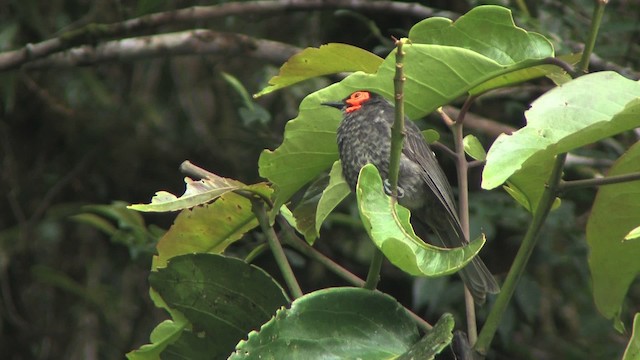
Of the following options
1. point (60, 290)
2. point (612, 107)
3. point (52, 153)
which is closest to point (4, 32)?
point (52, 153)

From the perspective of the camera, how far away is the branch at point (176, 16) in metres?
3.63

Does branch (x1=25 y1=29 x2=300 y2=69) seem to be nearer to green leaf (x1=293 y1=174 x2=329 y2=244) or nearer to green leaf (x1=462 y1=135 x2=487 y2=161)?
green leaf (x1=293 y1=174 x2=329 y2=244)

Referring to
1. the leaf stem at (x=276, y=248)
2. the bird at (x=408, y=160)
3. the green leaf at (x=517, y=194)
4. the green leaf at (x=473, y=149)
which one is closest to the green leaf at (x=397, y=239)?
the leaf stem at (x=276, y=248)

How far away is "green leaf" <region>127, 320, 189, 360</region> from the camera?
5.97 ft

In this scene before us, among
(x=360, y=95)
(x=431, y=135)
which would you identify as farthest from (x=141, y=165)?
(x=431, y=135)

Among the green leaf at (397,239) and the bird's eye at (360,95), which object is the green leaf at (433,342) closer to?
the green leaf at (397,239)

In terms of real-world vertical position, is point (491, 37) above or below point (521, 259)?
above

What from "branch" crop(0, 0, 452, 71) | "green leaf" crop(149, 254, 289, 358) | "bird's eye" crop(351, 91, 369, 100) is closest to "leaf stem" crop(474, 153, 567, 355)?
"green leaf" crop(149, 254, 289, 358)

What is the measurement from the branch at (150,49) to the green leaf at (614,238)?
219cm

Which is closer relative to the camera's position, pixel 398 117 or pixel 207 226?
pixel 398 117

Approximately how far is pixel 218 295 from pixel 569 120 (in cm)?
75

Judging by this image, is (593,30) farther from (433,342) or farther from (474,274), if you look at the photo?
(474,274)

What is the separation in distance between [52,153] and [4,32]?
856 mm

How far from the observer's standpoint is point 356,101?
9.21ft
